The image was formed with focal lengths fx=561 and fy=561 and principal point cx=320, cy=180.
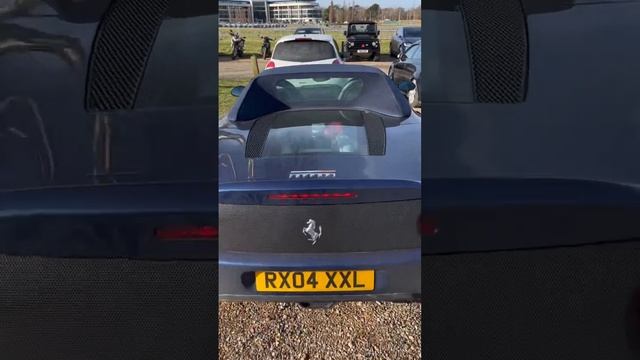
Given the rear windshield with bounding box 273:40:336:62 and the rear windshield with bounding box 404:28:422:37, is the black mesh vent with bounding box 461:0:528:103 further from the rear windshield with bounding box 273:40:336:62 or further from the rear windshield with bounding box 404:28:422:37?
the rear windshield with bounding box 273:40:336:62

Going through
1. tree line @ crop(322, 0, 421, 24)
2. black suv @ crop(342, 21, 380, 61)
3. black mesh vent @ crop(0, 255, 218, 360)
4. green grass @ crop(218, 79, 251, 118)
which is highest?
tree line @ crop(322, 0, 421, 24)

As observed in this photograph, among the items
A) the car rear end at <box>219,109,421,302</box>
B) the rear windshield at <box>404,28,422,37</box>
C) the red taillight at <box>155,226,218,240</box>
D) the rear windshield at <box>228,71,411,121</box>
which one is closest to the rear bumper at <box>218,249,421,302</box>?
the car rear end at <box>219,109,421,302</box>

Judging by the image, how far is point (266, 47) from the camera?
1.61 m

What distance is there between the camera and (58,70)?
162 centimetres

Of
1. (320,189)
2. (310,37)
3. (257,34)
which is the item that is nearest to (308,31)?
(310,37)

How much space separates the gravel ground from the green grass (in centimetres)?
63

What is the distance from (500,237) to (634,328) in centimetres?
52

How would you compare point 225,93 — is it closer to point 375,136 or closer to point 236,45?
point 236,45

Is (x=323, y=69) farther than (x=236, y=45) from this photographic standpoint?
Yes

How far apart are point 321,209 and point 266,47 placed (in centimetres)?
51

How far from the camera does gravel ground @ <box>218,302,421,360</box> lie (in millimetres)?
1847

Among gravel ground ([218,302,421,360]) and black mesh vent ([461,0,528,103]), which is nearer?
black mesh vent ([461,0,528,103])

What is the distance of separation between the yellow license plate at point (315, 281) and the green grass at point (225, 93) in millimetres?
558

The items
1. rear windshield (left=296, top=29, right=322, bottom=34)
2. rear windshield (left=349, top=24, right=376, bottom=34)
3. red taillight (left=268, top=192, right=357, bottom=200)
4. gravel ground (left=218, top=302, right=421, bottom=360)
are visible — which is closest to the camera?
rear windshield (left=349, top=24, right=376, bottom=34)
